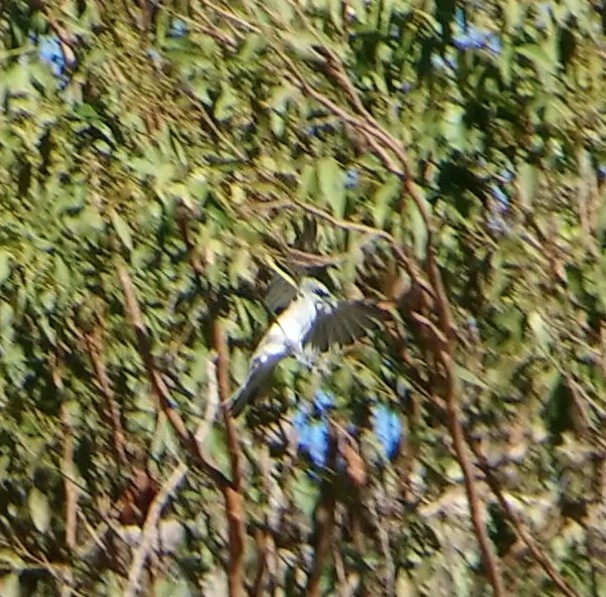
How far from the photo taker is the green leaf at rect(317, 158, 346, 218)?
457 centimetres

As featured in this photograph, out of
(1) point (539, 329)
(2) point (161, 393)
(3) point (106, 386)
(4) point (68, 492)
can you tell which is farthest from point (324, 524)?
(1) point (539, 329)

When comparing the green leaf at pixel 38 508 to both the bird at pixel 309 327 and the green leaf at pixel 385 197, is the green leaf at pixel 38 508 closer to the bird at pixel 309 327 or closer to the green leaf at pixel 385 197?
the bird at pixel 309 327

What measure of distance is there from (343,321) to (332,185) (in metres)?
0.59

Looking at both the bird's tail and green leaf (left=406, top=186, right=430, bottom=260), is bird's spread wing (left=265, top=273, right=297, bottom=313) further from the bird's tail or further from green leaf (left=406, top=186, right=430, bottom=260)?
green leaf (left=406, top=186, right=430, bottom=260)

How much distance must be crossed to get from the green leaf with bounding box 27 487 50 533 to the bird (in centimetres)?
92

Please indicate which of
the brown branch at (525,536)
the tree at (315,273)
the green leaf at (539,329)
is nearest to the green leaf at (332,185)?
the tree at (315,273)

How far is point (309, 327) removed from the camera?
5156 millimetres

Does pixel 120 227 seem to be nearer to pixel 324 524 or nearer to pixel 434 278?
pixel 434 278

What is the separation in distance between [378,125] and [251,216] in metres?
0.40

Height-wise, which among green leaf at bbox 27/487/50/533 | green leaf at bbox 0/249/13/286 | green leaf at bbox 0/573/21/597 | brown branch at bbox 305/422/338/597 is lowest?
green leaf at bbox 0/573/21/597

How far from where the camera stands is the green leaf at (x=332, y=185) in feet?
15.0

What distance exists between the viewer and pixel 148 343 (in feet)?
18.1

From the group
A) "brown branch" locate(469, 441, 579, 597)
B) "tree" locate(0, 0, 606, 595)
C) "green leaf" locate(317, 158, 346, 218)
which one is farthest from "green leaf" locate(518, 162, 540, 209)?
"brown branch" locate(469, 441, 579, 597)

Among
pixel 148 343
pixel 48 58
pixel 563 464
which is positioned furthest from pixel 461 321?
pixel 48 58
